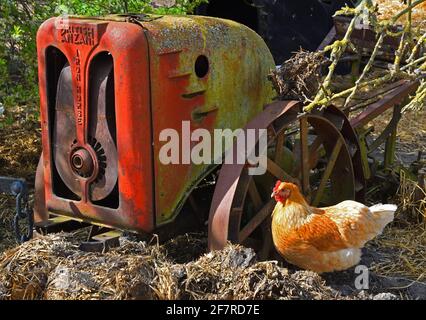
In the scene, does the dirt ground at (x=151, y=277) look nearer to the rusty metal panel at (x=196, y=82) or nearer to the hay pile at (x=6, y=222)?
the rusty metal panel at (x=196, y=82)

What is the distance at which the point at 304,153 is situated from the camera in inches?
157

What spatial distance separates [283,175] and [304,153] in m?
0.22

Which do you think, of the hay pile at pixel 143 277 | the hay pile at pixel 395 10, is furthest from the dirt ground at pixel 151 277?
the hay pile at pixel 395 10

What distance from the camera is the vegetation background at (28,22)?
5.32 metres

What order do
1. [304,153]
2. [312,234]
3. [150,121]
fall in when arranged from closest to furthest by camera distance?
[150,121] → [312,234] → [304,153]

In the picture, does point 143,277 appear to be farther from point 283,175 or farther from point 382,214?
point 382,214

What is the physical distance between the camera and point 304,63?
3809 mm

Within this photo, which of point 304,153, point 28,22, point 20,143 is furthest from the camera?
point 20,143

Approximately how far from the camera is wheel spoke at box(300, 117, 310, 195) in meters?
3.88

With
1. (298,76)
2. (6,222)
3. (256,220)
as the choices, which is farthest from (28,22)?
(256,220)

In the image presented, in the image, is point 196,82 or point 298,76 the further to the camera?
point 298,76

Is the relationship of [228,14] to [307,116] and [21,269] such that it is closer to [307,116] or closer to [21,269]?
[307,116]

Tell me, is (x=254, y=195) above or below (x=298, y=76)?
below

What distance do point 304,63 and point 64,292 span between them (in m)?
1.81
